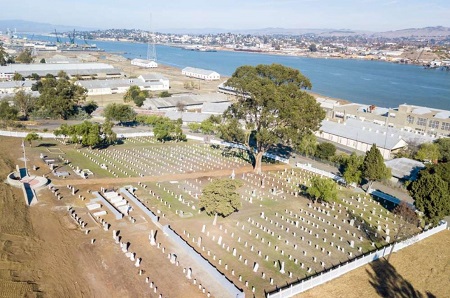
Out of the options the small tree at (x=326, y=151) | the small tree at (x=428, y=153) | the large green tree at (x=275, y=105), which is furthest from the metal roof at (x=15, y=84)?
the small tree at (x=428, y=153)

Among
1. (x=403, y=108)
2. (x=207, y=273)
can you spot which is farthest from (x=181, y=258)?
(x=403, y=108)

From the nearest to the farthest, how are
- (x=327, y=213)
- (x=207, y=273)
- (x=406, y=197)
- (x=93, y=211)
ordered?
1. (x=207, y=273)
2. (x=93, y=211)
3. (x=327, y=213)
4. (x=406, y=197)

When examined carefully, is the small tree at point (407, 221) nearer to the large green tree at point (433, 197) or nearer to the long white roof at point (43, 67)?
the large green tree at point (433, 197)

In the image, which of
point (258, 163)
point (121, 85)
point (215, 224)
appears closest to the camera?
point (215, 224)

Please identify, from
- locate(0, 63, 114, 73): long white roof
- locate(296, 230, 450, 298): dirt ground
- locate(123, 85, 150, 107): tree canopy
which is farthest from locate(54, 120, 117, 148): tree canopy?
locate(0, 63, 114, 73): long white roof

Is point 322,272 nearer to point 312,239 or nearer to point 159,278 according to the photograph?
point 312,239

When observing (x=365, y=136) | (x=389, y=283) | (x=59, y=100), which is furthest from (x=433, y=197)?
(x=59, y=100)

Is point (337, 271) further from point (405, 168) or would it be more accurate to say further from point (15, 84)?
point (15, 84)
